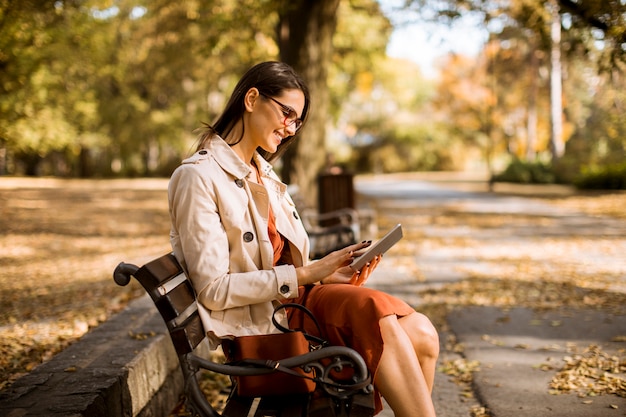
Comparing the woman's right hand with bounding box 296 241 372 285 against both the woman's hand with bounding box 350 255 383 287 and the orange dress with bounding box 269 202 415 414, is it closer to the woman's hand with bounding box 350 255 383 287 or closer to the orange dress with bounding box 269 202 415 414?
the orange dress with bounding box 269 202 415 414

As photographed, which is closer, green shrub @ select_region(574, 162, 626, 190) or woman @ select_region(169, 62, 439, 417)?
woman @ select_region(169, 62, 439, 417)

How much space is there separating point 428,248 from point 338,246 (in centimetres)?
506

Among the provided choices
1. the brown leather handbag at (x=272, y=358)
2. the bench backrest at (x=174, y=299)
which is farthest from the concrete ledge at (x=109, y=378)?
the brown leather handbag at (x=272, y=358)

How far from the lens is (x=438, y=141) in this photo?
48969mm

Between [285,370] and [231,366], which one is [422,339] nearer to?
[285,370]

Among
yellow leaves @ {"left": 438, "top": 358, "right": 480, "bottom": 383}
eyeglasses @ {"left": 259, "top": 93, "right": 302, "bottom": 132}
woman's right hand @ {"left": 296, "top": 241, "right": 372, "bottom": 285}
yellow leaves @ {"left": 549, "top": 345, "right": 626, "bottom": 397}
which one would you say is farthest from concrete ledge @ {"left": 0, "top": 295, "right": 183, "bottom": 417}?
yellow leaves @ {"left": 549, "top": 345, "right": 626, "bottom": 397}

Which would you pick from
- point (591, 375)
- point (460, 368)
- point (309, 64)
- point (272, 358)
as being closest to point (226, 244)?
point (272, 358)

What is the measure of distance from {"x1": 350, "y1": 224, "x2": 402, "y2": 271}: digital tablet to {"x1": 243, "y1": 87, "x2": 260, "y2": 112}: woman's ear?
2.53 feet

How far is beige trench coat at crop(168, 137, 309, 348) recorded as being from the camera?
2.49 metres

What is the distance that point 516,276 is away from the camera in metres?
→ 8.16

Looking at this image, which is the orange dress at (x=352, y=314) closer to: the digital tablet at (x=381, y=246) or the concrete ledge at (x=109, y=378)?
the digital tablet at (x=381, y=246)


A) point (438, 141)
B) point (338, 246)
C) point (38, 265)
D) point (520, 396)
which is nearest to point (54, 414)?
point (520, 396)

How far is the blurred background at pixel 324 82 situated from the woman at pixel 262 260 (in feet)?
16.1

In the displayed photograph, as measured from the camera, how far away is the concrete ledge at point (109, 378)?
9.07 feet
